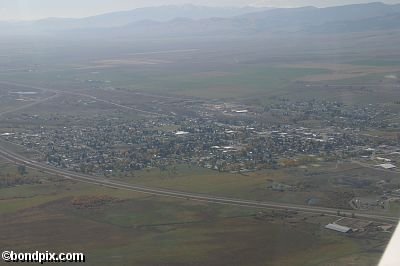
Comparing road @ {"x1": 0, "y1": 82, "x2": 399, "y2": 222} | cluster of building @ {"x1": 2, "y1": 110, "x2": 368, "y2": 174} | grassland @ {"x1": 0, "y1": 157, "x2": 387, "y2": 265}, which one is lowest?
cluster of building @ {"x1": 2, "y1": 110, "x2": 368, "y2": 174}

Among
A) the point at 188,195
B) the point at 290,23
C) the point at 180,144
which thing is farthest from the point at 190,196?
the point at 290,23

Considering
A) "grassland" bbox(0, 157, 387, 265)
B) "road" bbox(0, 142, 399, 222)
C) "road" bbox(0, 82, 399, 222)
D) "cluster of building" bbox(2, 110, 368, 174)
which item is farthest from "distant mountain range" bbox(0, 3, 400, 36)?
"grassland" bbox(0, 157, 387, 265)

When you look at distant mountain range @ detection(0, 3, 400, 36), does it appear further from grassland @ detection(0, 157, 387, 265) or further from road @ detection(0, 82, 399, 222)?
grassland @ detection(0, 157, 387, 265)

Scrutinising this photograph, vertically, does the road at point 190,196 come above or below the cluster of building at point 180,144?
above

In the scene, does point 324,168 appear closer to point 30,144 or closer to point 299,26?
point 30,144

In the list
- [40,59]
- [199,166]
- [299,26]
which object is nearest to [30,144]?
[199,166]

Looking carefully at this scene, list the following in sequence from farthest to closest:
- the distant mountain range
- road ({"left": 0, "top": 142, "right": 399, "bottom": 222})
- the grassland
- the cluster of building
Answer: the distant mountain range < the cluster of building < road ({"left": 0, "top": 142, "right": 399, "bottom": 222}) < the grassland

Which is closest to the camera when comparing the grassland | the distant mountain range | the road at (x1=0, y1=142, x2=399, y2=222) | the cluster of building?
the grassland

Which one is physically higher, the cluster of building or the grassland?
the grassland

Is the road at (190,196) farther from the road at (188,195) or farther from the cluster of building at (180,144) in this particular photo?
the cluster of building at (180,144)

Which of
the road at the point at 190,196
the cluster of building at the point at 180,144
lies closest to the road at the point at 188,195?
Result: the road at the point at 190,196

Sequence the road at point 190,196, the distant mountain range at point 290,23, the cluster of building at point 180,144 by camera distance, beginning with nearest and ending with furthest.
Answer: the road at point 190,196
the cluster of building at point 180,144
the distant mountain range at point 290,23
